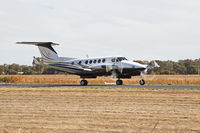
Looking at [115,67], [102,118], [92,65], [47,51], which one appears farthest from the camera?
[47,51]

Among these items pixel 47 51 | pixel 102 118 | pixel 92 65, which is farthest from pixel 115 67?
pixel 102 118

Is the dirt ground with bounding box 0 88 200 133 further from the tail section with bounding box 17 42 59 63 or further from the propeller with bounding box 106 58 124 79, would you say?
the tail section with bounding box 17 42 59 63

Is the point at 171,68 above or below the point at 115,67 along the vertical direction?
above

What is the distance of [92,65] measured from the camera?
4181 cm

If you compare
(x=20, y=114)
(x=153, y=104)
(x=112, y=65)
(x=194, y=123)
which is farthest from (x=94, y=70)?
(x=194, y=123)

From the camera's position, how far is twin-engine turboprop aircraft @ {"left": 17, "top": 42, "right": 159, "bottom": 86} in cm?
3972

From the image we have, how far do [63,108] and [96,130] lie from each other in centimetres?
570

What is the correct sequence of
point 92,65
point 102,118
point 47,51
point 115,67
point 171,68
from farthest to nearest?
point 171,68 → point 47,51 → point 92,65 → point 115,67 → point 102,118

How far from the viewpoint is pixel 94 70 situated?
4138cm

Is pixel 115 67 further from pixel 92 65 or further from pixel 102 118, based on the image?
pixel 102 118

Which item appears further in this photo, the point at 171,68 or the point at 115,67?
the point at 171,68

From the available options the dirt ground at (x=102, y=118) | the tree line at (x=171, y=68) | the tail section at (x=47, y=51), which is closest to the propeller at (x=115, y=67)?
the tail section at (x=47, y=51)

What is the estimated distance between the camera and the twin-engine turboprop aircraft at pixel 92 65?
1564 inches

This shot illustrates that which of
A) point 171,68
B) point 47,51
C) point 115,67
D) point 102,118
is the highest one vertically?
point 171,68
